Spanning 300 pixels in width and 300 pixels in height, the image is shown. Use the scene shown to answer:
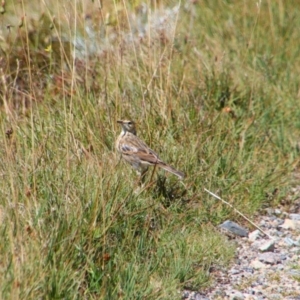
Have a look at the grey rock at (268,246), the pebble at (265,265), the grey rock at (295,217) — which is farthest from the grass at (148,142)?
the grey rock at (268,246)

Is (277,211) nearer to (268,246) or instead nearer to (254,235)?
(254,235)

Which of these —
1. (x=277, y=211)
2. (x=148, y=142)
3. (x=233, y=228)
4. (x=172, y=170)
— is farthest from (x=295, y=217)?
(x=148, y=142)

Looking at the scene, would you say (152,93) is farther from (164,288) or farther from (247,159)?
(164,288)

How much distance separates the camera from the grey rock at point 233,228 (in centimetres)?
607

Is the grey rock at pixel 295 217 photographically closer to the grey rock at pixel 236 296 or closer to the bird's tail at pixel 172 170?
the bird's tail at pixel 172 170

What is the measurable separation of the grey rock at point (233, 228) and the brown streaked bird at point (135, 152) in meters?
0.49

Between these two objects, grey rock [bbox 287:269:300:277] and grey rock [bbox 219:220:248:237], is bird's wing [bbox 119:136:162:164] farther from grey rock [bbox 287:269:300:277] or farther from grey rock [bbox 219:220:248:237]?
grey rock [bbox 287:269:300:277]

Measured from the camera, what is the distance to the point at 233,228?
6.08m

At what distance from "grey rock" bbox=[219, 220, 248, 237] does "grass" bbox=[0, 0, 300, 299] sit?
0.37 feet

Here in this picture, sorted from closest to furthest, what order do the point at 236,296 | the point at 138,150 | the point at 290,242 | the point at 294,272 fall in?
the point at 236,296
the point at 294,272
the point at 290,242
the point at 138,150

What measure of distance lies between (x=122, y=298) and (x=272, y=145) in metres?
3.09

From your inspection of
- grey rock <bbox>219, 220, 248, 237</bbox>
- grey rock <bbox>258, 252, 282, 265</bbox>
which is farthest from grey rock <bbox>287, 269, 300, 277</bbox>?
grey rock <bbox>219, 220, 248, 237</bbox>

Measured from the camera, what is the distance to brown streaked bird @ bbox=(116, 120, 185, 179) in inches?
239

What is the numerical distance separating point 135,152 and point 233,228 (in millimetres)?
918
